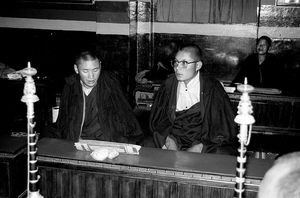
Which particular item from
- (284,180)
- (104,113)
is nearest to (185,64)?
(104,113)

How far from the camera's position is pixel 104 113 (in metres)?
4.29

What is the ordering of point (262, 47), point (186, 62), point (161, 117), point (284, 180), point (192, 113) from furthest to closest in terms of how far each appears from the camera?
point (262, 47) → point (161, 117) → point (192, 113) → point (186, 62) → point (284, 180)

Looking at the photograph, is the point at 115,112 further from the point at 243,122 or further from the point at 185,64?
the point at 243,122

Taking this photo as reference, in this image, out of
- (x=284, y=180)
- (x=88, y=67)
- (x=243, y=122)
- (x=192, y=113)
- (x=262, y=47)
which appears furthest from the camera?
(x=262, y=47)

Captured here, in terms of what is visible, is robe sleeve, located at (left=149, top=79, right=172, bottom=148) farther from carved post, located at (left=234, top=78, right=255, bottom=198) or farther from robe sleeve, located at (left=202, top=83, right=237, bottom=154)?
carved post, located at (left=234, top=78, right=255, bottom=198)

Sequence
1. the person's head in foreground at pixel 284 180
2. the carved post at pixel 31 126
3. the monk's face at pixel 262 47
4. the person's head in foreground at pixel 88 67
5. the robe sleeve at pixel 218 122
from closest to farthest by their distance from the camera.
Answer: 1. the person's head in foreground at pixel 284 180
2. the carved post at pixel 31 126
3. the person's head in foreground at pixel 88 67
4. the robe sleeve at pixel 218 122
5. the monk's face at pixel 262 47

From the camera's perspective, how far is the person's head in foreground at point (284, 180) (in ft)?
4.72

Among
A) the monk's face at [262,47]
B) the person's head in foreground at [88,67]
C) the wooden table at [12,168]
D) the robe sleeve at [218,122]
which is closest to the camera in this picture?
the wooden table at [12,168]

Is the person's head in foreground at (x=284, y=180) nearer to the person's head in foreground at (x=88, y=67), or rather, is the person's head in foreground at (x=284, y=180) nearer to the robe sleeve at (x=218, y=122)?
the robe sleeve at (x=218, y=122)

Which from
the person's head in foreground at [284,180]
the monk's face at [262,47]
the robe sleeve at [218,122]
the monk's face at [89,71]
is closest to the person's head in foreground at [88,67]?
the monk's face at [89,71]

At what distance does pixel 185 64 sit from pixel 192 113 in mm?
572

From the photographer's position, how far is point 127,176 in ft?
9.78

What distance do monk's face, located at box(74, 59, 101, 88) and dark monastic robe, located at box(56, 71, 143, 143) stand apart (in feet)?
0.61

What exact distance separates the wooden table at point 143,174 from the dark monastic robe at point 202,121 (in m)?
1.14
